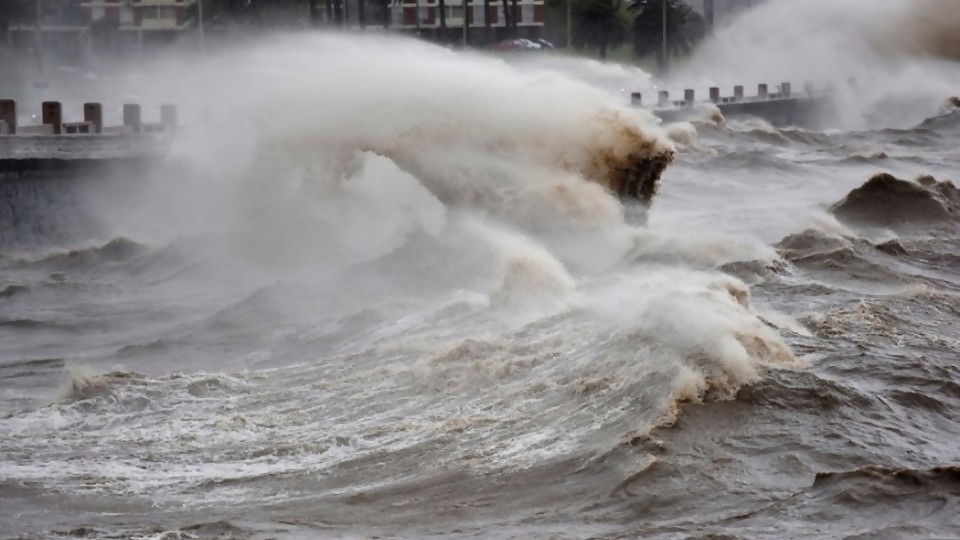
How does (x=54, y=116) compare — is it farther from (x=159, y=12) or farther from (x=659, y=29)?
(x=659, y=29)

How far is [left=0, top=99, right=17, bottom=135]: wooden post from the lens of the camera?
2395cm

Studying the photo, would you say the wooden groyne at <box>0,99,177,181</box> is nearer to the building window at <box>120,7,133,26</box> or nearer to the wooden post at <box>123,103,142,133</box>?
the wooden post at <box>123,103,142,133</box>

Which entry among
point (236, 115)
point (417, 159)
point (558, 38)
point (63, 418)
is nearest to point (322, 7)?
point (558, 38)

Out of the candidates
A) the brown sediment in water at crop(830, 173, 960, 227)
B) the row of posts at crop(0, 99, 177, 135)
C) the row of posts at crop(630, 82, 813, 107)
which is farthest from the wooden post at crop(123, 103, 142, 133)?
the row of posts at crop(630, 82, 813, 107)

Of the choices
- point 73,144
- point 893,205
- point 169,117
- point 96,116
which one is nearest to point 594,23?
point 169,117

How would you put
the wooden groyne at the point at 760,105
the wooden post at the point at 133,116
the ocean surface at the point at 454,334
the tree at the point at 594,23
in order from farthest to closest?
the tree at the point at 594,23, the wooden groyne at the point at 760,105, the wooden post at the point at 133,116, the ocean surface at the point at 454,334

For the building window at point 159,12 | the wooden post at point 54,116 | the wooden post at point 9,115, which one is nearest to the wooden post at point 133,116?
the wooden post at point 54,116

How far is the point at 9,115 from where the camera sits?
2461 centimetres

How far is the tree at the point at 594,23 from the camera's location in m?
58.8

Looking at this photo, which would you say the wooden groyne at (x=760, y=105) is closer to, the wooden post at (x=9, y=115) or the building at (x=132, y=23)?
the building at (x=132, y=23)

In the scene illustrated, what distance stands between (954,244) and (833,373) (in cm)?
846

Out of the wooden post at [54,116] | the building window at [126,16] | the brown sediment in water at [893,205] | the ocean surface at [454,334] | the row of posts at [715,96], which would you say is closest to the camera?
the ocean surface at [454,334]

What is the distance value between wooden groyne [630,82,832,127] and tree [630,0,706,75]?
4.27 meters

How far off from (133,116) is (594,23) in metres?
34.1
